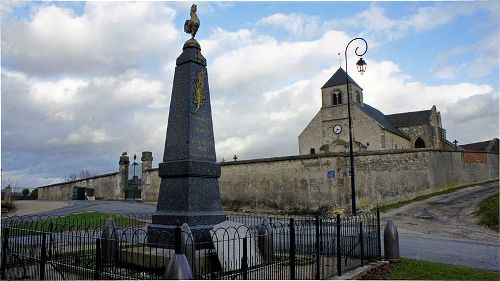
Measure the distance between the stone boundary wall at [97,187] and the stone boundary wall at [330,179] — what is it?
499 inches

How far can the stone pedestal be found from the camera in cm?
A: 749

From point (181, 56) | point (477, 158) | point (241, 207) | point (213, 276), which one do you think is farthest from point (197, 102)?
point (477, 158)

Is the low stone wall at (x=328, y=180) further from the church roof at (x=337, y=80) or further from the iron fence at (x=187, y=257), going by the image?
the church roof at (x=337, y=80)

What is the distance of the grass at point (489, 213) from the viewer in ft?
52.1

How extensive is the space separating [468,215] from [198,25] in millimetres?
15982

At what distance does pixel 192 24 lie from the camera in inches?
336

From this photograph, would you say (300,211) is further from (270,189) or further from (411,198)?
(411,198)

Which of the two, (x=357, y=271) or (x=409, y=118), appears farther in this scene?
(x=409, y=118)

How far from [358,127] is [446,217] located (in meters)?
26.4

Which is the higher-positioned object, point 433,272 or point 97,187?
point 97,187

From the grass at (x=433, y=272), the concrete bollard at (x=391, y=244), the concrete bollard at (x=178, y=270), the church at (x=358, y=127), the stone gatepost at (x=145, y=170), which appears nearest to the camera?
the concrete bollard at (x=178, y=270)

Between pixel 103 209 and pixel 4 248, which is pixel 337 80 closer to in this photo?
pixel 103 209

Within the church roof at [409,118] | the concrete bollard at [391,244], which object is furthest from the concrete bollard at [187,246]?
the church roof at [409,118]

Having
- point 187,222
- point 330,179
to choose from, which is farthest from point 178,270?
point 330,179
